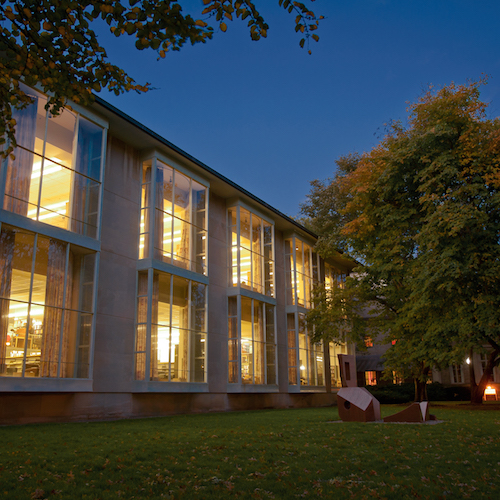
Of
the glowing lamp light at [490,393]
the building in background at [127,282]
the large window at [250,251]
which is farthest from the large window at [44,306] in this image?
the glowing lamp light at [490,393]

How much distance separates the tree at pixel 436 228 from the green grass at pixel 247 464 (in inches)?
305

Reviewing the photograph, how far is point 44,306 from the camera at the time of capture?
1369cm

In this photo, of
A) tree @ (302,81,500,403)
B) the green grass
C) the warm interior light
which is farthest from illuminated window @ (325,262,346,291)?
the green grass

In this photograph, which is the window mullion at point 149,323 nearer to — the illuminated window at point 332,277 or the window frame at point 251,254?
the window frame at point 251,254

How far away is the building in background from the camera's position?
1340 centimetres

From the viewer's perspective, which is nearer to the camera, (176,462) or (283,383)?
(176,462)

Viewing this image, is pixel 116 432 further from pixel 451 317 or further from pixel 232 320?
pixel 451 317

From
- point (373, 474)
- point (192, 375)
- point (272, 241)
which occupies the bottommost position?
point (373, 474)

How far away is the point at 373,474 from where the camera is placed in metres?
6.45

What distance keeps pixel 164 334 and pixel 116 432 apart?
6758 mm

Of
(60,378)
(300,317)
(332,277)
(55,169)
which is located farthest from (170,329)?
(332,277)

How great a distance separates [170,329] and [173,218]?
439cm

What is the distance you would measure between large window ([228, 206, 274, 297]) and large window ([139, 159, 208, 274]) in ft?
8.38

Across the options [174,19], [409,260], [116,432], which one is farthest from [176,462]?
[409,260]
